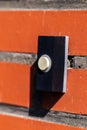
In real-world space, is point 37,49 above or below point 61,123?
above

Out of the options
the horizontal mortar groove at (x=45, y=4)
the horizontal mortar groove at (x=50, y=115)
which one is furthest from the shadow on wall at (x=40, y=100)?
the horizontal mortar groove at (x=45, y=4)

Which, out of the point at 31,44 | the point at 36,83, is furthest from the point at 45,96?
the point at 31,44

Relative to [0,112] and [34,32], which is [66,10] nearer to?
[34,32]

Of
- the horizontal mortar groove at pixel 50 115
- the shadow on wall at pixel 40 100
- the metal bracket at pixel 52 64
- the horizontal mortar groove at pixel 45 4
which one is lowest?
the horizontal mortar groove at pixel 50 115

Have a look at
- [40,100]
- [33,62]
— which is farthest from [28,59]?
[40,100]

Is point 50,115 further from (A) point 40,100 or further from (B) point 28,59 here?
(B) point 28,59

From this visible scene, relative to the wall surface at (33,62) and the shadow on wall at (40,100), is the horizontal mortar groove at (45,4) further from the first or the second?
the shadow on wall at (40,100)

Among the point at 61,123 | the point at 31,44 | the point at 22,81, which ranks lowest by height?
the point at 61,123

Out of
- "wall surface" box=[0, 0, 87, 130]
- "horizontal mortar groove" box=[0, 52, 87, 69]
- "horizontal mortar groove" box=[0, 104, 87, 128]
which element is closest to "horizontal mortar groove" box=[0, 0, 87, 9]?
"wall surface" box=[0, 0, 87, 130]
